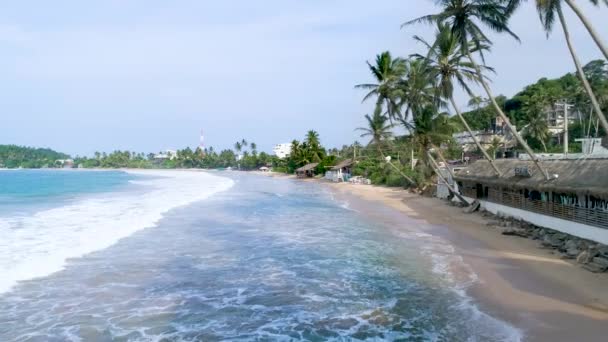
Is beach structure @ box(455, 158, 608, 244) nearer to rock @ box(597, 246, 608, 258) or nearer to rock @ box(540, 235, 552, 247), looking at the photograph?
rock @ box(597, 246, 608, 258)

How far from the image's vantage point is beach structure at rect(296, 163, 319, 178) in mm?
68500

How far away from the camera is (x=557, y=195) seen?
50.0 ft

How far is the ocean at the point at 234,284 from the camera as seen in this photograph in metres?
7.74

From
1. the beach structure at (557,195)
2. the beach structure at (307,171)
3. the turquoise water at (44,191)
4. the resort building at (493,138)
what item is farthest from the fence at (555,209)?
the beach structure at (307,171)

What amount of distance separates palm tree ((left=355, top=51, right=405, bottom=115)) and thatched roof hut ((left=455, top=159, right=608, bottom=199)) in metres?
9.97

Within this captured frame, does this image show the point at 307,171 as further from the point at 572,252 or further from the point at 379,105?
the point at 572,252

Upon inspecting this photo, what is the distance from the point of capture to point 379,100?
29766 millimetres

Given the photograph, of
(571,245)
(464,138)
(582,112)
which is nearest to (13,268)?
(571,245)

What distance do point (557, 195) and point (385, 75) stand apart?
16.3 m

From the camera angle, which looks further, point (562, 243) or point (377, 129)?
point (377, 129)

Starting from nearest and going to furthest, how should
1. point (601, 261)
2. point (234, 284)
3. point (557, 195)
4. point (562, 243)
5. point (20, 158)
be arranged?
point (234, 284) < point (601, 261) < point (562, 243) < point (557, 195) < point (20, 158)

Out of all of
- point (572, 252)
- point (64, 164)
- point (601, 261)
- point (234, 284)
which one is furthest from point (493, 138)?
point (64, 164)

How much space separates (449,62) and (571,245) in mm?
10604

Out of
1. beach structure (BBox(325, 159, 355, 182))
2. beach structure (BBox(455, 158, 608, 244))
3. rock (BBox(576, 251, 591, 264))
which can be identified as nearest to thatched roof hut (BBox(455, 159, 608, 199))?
beach structure (BBox(455, 158, 608, 244))
